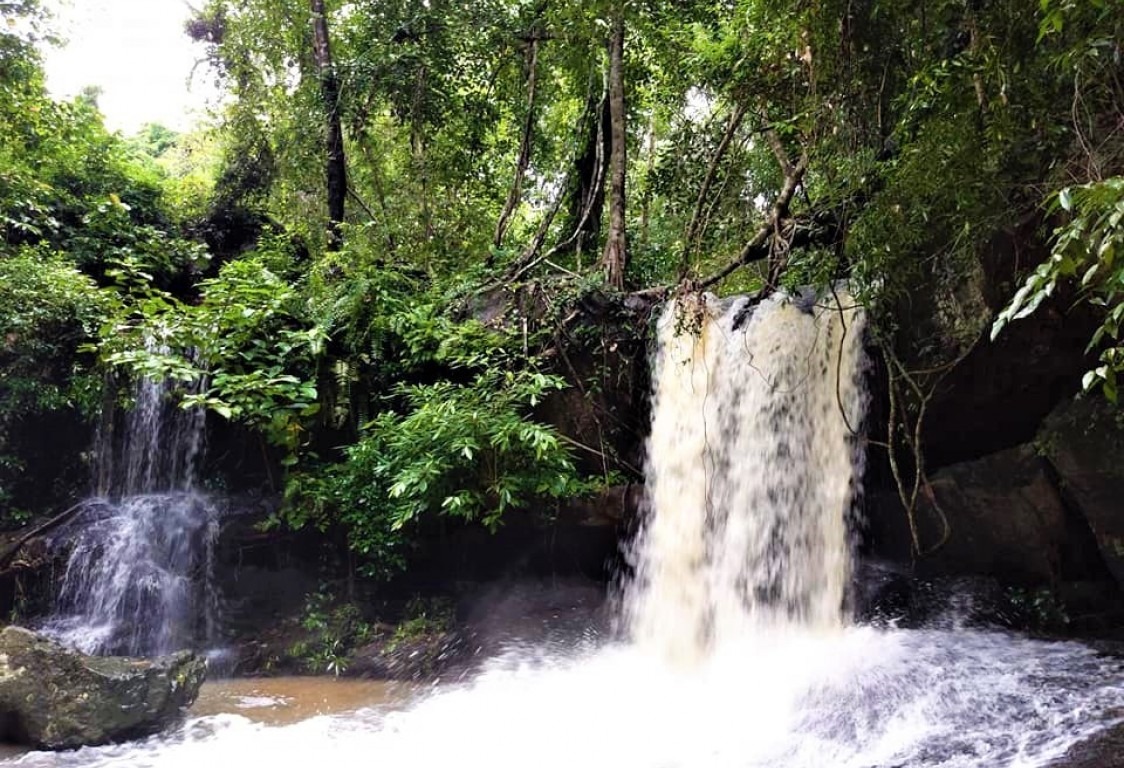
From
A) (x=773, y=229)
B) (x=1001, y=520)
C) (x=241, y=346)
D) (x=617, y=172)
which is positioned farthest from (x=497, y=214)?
(x=1001, y=520)

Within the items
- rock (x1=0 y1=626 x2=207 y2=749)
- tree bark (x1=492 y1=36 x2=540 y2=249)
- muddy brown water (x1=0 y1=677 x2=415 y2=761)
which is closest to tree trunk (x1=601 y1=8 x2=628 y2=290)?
tree bark (x1=492 y1=36 x2=540 y2=249)

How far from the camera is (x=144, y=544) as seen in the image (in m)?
7.23

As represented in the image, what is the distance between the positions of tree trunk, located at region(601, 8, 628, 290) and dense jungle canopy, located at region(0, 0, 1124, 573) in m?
0.04

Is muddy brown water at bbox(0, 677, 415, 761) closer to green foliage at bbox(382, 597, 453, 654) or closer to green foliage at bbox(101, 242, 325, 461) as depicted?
green foliage at bbox(382, 597, 453, 654)

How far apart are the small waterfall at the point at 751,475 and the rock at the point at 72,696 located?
3830mm

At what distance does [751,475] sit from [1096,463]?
8.14 feet

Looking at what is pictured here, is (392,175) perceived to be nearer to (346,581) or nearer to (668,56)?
(668,56)

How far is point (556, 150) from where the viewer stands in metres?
12.0

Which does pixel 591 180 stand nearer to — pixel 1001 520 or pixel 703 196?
pixel 703 196

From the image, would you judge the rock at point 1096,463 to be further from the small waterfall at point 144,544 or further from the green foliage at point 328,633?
the small waterfall at point 144,544

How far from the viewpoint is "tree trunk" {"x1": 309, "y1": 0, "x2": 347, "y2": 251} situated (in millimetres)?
10125

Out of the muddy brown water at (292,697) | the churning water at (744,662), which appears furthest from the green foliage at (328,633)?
the churning water at (744,662)

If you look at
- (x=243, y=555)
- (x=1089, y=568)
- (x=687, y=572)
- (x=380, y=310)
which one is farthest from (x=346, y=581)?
(x=1089, y=568)

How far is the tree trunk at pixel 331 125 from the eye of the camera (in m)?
10.1
